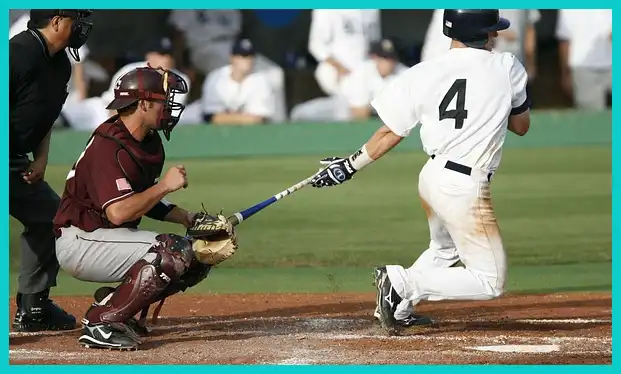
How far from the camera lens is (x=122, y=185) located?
5629mm

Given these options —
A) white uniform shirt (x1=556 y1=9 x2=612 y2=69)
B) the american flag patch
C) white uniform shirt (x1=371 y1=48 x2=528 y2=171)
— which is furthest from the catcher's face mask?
white uniform shirt (x1=556 y1=9 x2=612 y2=69)

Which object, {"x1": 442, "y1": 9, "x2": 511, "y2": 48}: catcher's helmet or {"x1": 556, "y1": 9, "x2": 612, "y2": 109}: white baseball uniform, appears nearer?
{"x1": 442, "y1": 9, "x2": 511, "y2": 48}: catcher's helmet

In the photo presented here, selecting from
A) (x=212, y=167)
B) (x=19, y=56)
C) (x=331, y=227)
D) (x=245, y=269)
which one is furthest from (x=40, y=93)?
(x=212, y=167)

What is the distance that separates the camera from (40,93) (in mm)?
6398

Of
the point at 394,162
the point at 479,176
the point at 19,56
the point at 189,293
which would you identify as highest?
the point at 19,56

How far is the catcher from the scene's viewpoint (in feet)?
18.5

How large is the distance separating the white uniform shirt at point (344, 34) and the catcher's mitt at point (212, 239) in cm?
955

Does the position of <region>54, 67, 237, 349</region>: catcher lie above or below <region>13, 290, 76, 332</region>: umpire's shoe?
above

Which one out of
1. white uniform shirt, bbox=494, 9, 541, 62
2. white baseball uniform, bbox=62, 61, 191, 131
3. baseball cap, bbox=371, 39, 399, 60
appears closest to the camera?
white baseball uniform, bbox=62, 61, 191, 131

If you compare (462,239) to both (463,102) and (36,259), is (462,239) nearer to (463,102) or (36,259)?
(463,102)

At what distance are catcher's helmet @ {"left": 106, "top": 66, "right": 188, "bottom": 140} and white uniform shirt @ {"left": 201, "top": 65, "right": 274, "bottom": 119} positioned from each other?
29.3 ft

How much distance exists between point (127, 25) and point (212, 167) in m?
2.63

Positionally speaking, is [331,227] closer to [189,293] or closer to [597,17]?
[189,293]

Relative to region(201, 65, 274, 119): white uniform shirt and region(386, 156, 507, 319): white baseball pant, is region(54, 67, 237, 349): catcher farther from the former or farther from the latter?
region(201, 65, 274, 119): white uniform shirt
